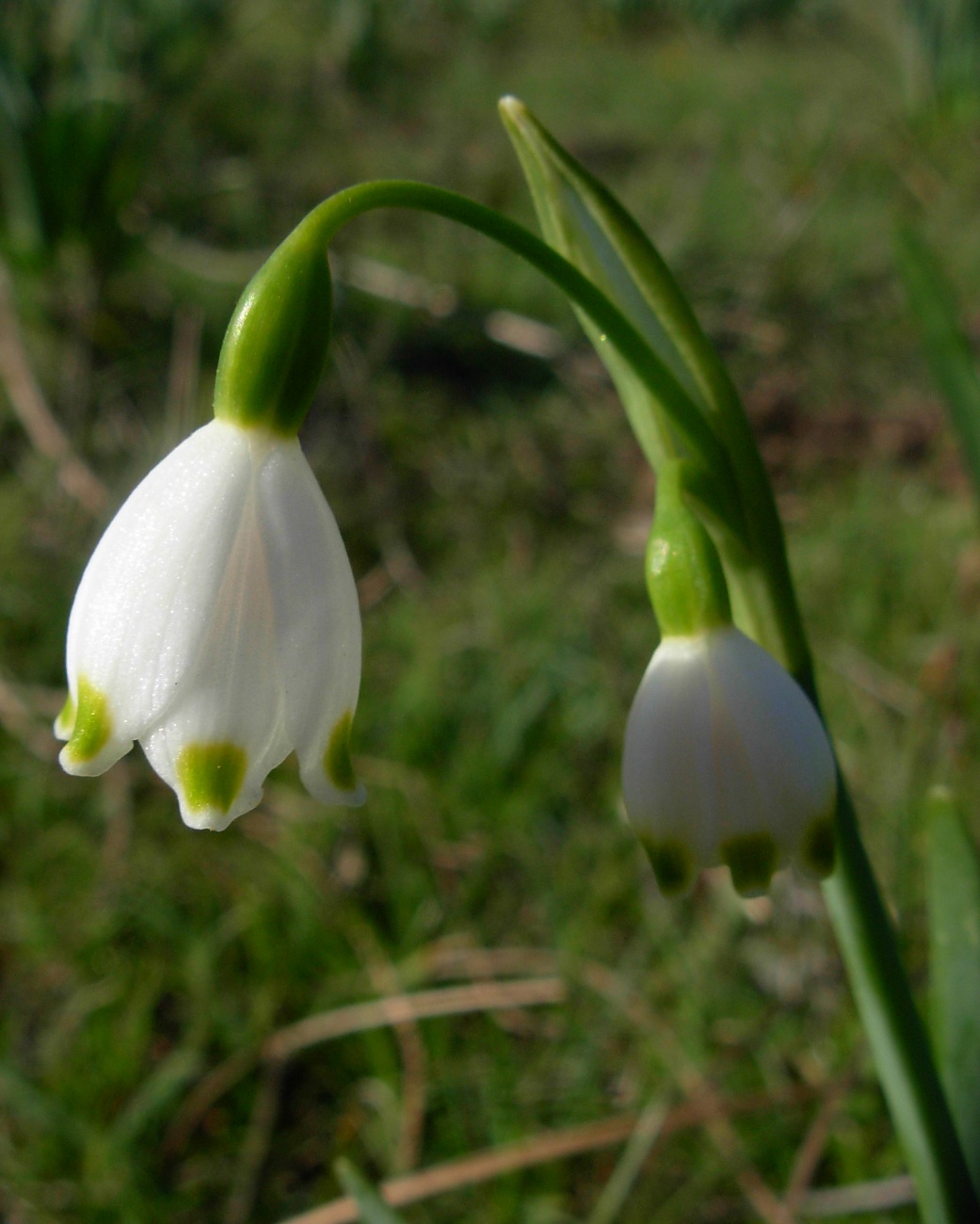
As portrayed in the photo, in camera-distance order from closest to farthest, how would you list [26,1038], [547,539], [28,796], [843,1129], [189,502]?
1. [189,502]
2. [843,1129]
3. [26,1038]
4. [28,796]
5. [547,539]

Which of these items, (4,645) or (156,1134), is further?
(4,645)

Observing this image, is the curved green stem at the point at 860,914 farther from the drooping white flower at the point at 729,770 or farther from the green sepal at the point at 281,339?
the green sepal at the point at 281,339

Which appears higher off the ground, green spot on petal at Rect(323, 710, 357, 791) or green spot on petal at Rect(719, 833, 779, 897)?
green spot on petal at Rect(323, 710, 357, 791)

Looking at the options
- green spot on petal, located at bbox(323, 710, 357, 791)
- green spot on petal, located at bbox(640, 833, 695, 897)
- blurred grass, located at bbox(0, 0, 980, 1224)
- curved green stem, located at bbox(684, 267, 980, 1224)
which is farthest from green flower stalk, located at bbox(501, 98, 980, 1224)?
blurred grass, located at bbox(0, 0, 980, 1224)

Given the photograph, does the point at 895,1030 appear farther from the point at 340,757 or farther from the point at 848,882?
the point at 340,757

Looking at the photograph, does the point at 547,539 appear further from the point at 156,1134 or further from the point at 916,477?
the point at 156,1134

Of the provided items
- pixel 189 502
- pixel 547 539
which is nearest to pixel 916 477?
pixel 547 539

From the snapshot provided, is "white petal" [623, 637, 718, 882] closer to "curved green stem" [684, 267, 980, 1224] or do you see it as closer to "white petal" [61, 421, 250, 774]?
"curved green stem" [684, 267, 980, 1224]
